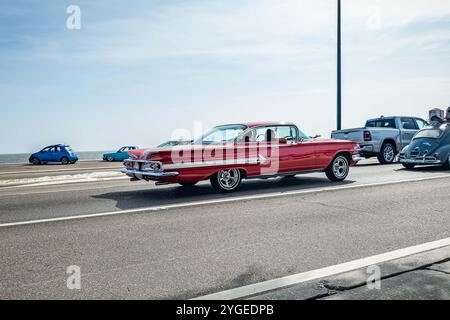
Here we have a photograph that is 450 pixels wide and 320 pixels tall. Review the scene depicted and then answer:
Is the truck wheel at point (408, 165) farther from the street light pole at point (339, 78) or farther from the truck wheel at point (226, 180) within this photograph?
the truck wheel at point (226, 180)

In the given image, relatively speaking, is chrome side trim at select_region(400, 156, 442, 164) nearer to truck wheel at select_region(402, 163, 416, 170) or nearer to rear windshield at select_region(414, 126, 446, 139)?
truck wheel at select_region(402, 163, 416, 170)

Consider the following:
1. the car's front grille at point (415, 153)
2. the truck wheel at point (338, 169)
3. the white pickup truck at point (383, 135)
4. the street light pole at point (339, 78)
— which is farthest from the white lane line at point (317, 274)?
the street light pole at point (339, 78)

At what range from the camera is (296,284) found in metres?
3.52

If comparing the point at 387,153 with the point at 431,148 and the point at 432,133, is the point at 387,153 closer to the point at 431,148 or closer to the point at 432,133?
the point at 432,133

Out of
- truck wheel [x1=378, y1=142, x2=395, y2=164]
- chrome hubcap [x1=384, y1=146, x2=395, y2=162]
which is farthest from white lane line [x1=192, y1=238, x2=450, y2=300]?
chrome hubcap [x1=384, y1=146, x2=395, y2=162]

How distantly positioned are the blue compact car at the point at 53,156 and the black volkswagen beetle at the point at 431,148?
89.2ft

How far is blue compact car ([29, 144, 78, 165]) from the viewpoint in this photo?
3312 centimetres

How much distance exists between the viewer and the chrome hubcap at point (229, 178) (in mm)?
9001

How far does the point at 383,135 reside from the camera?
16516 millimetres

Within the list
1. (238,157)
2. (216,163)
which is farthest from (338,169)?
(216,163)

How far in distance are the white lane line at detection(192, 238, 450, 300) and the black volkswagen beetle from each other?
9430 mm

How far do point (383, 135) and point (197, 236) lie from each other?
13355 mm
